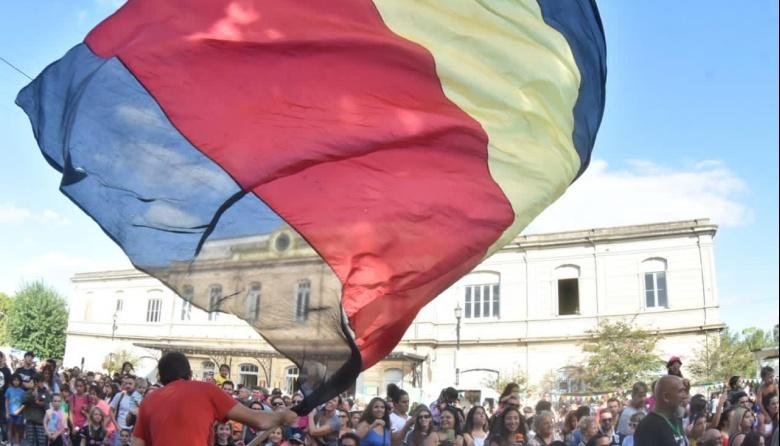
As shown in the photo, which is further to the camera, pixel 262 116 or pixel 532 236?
pixel 532 236

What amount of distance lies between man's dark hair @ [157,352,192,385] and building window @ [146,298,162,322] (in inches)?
1891

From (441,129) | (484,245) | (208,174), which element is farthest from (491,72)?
(208,174)

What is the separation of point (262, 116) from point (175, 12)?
110 centimetres

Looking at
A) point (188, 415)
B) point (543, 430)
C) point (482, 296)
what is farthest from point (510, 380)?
point (188, 415)

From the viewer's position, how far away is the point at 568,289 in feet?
128

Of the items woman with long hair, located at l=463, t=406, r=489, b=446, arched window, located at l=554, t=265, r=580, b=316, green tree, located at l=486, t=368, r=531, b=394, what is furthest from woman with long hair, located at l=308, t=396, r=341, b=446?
arched window, located at l=554, t=265, r=580, b=316

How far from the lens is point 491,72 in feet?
18.9

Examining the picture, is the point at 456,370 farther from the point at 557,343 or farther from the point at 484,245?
the point at 484,245

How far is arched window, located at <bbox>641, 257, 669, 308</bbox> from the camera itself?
36.4 m

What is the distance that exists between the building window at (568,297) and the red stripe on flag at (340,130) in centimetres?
3420

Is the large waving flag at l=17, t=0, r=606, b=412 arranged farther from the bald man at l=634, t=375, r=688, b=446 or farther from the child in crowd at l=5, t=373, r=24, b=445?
the child in crowd at l=5, t=373, r=24, b=445

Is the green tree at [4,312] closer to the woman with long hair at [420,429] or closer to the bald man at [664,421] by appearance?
the woman with long hair at [420,429]

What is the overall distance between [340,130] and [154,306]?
161 ft

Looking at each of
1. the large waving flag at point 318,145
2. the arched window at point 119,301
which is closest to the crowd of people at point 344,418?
the large waving flag at point 318,145
